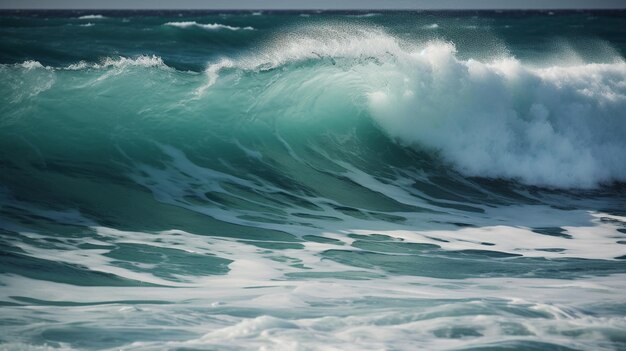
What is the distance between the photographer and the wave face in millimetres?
4617

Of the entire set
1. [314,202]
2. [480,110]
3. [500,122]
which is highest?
[480,110]

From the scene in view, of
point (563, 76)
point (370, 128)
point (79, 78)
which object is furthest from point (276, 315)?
point (563, 76)

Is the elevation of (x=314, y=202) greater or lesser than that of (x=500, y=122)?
lesser

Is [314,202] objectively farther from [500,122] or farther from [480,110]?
[500,122]

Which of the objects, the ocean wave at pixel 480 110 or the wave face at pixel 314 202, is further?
the ocean wave at pixel 480 110

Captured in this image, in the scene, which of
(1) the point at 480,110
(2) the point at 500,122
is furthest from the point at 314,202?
(2) the point at 500,122

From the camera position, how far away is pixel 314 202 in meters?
8.77

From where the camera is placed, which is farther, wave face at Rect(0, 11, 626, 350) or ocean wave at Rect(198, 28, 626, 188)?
ocean wave at Rect(198, 28, 626, 188)

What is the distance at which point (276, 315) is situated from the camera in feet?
15.4

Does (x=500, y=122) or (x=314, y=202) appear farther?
(x=500, y=122)

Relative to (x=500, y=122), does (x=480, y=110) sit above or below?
above

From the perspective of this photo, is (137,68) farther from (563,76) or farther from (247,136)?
(563,76)

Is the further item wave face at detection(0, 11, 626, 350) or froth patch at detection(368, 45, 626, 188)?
froth patch at detection(368, 45, 626, 188)

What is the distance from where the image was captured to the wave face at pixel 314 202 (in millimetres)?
4617
